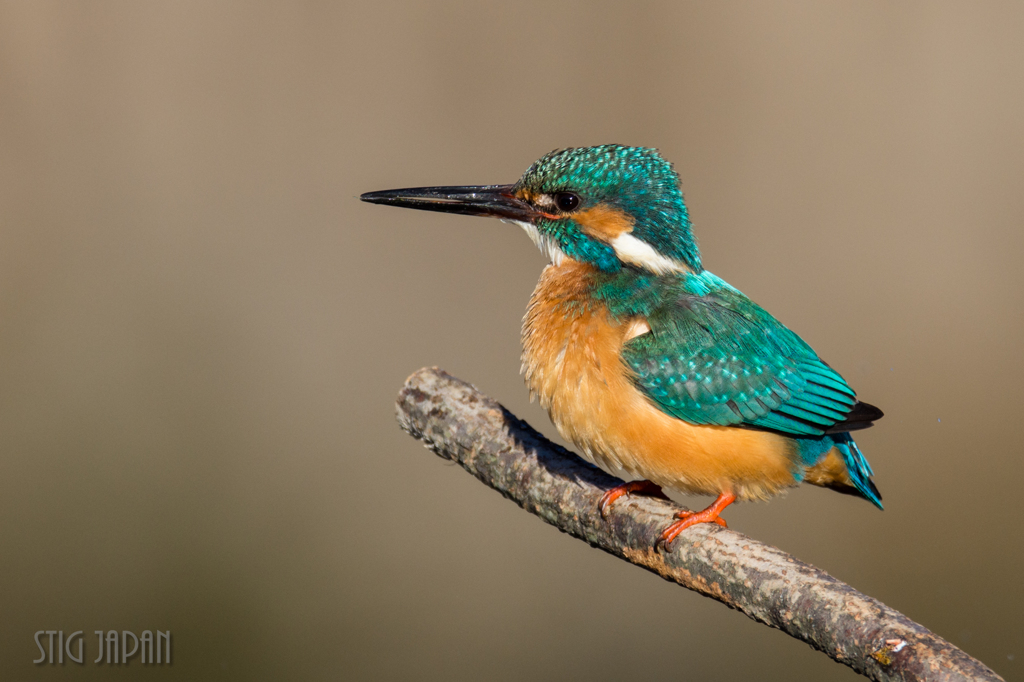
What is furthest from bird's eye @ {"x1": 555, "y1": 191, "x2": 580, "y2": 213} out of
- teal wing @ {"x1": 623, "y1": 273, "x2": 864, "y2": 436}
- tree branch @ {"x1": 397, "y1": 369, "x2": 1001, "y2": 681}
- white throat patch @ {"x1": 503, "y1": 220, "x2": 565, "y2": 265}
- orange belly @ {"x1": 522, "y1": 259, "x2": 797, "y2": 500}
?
tree branch @ {"x1": 397, "y1": 369, "x2": 1001, "y2": 681}

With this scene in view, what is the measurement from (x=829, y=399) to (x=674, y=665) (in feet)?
7.77

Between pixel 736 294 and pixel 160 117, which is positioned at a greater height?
pixel 160 117

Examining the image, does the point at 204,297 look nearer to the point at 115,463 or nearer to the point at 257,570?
the point at 115,463

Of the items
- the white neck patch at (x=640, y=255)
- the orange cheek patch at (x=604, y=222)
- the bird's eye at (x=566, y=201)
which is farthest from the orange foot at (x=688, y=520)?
the bird's eye at (x=566, y=201)

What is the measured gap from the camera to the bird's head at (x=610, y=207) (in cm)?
266

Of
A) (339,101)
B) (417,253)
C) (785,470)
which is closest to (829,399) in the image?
(785,470)

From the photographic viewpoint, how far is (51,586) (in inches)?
162

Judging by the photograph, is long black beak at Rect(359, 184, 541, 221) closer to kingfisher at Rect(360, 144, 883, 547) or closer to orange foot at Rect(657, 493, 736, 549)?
kingfisher at Rect(360, 144, 883, 547)

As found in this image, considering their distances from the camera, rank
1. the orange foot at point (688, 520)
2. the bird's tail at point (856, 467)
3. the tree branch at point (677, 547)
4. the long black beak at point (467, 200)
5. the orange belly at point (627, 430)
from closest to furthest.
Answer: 1. the tree branch at point (677, 547)
2. the orange foot at point (688, 520)
3. the orange belly at point (627, 430)
4. the bird's tail at point (856, 467)
5. the long black beak at point (467, 200)

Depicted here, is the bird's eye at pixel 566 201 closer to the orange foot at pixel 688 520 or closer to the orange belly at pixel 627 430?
the orange belly at pixel 627 430

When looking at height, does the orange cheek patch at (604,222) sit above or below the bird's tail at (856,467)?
above

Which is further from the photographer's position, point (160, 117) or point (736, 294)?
point (160, 117)

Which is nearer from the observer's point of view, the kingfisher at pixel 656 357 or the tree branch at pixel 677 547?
the tree branch at pixel 677 547

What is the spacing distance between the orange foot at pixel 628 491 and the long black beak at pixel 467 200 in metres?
0.85
